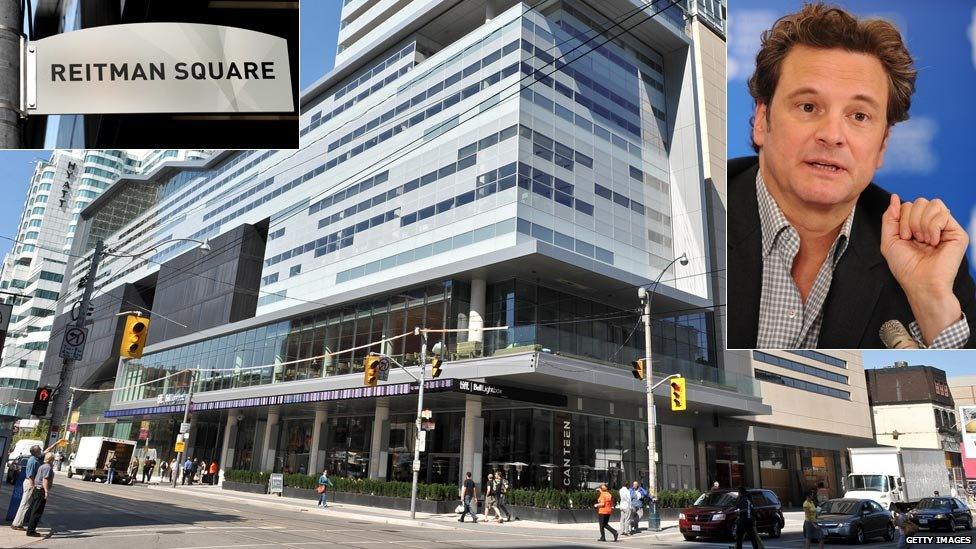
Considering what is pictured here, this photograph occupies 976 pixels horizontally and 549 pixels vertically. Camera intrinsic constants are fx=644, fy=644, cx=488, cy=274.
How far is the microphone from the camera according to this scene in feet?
30.0

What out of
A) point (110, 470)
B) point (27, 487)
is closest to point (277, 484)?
point (110, 470)

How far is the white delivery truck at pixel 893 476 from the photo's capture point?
3041cm

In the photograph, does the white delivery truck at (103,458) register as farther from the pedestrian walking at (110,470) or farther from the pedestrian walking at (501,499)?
the pedestrian walking at (501,499)

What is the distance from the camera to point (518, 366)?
28078 millimetres

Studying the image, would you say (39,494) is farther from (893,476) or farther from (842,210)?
(893,476)

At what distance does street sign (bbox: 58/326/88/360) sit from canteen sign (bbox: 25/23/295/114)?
12.9 meters

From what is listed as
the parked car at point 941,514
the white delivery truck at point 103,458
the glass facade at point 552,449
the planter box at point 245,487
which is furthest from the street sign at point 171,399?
the parked car at point 941,514

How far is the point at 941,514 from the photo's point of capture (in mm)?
24000

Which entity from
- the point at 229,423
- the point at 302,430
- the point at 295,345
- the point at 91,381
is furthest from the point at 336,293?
the point at 91,381

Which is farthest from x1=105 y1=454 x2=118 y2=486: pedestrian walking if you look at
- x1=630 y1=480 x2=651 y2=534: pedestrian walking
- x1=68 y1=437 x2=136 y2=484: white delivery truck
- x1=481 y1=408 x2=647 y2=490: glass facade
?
x1=630 y1=480 x2=651 y2=534: pedestrian walking

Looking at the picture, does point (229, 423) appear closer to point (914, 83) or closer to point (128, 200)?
point (914, 83)

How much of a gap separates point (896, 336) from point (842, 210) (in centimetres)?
196

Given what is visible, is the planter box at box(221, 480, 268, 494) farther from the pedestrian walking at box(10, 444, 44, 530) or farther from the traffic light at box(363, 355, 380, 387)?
the pedestrian walking at box(10, 444, 44, 530)

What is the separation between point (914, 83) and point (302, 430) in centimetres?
4178
